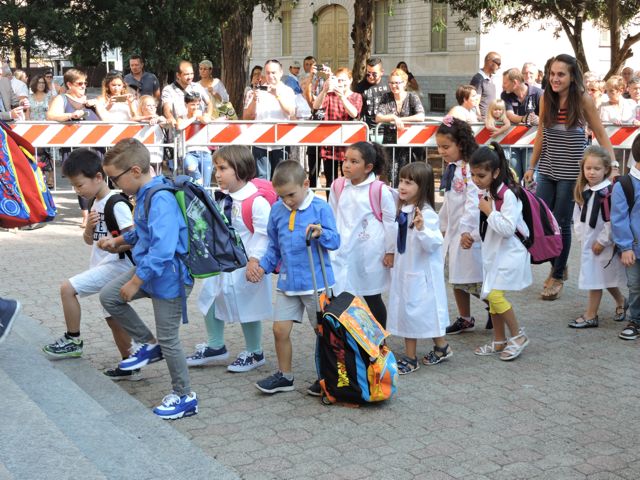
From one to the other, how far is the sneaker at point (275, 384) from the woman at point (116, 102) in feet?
24.7

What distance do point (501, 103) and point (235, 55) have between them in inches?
446

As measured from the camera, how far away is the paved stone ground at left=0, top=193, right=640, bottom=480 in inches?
181

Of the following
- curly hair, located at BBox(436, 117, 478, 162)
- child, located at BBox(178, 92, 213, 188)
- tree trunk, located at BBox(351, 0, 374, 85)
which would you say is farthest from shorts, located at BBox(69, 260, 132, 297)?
tree trunk, located at BBox(351, 0, 374, 85)

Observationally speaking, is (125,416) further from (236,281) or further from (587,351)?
(587,351)

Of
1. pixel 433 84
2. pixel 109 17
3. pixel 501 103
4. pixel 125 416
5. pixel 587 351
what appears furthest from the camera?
pixel 433 84

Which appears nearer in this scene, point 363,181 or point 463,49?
point 363,181

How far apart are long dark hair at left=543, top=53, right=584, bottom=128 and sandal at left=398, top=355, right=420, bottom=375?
3018 mm

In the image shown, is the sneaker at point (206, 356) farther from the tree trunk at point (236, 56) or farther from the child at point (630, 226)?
the tree trunk at point (236, 56)

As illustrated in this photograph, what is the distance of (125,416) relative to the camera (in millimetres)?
5184

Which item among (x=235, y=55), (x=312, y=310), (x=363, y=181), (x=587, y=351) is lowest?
(x=587, y=351)

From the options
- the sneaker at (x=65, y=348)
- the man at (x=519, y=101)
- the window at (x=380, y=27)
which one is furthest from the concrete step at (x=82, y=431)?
the window at (x=380, y=27)

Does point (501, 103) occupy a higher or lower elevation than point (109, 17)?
lower

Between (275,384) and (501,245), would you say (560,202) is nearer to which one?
(501,245)

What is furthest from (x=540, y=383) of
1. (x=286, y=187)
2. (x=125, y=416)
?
(x=125, y=416)
